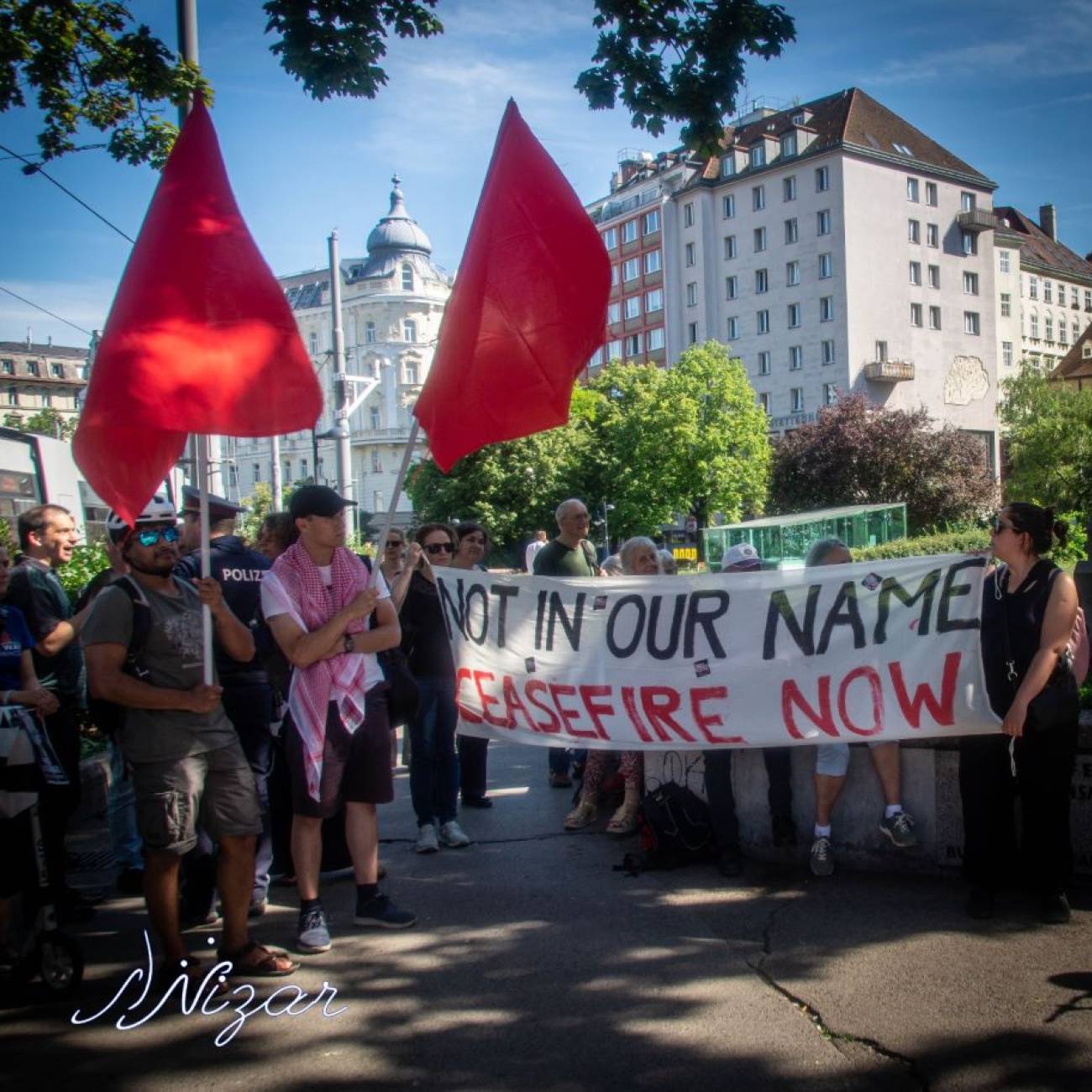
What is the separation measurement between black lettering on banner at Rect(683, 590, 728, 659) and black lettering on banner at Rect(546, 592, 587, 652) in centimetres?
63

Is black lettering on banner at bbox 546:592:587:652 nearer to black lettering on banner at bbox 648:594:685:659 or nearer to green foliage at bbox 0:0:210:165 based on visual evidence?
black lettering on banner at bbox 648:594:685:659

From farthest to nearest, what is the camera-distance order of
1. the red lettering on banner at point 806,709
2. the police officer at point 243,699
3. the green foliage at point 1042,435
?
the green foliage at point 1042,435 → the red lettering on banner at point 806,709 → the police officer at point 243,699

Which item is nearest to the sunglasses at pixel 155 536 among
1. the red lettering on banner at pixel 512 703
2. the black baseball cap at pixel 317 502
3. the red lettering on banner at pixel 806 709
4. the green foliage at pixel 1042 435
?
the black baseball cap at pixel 317 502

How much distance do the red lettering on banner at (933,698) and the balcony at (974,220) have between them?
70947 millimetres

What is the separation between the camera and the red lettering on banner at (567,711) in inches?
238

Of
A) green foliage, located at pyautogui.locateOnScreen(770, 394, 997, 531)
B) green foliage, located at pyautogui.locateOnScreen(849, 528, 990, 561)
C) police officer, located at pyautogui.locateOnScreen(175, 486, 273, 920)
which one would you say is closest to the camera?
police officer, located at pyautogui.locateOnScreen(175, 486, 273, 920)

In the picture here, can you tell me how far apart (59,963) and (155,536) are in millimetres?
1746

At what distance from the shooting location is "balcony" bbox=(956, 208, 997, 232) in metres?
68.4

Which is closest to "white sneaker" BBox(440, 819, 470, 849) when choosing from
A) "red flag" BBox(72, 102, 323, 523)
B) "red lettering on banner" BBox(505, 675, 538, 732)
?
"red lettering on banner" BBox(505, 675, 538, 732)

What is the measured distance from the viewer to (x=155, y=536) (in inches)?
170

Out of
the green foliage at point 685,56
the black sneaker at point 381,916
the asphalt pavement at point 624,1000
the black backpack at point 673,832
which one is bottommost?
the asphalt pavement at point 624,1000

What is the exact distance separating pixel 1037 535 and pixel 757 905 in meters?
2.17

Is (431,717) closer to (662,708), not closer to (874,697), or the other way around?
(662,708)

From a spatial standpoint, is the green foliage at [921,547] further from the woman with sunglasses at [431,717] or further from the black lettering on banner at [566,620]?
the black lettering on banner at [566,620]
